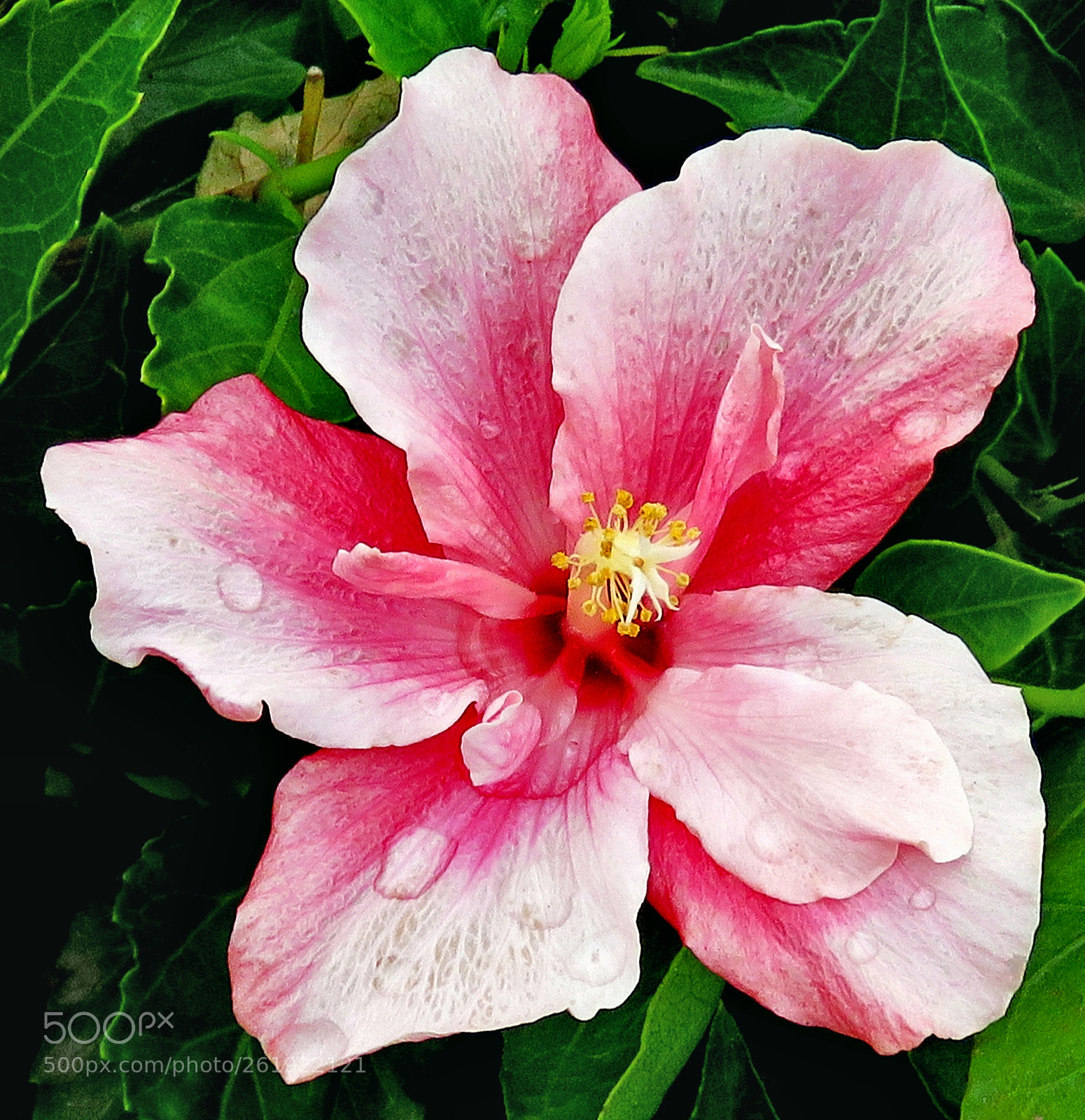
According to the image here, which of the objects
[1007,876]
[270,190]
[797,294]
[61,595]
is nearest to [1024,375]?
[797,294]

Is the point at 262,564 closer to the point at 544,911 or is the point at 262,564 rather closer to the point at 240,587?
the point at 240,587

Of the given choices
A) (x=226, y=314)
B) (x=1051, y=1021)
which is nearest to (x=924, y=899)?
(x=1051, y=1021)

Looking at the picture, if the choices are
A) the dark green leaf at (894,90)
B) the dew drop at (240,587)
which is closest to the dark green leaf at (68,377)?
the dew drop at (240,587)

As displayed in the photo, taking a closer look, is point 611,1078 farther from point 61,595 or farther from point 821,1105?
point 61,595

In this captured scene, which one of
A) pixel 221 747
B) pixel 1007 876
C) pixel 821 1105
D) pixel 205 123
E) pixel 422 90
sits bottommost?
pixel 821 1105

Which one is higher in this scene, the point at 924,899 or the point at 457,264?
the point at 457,264

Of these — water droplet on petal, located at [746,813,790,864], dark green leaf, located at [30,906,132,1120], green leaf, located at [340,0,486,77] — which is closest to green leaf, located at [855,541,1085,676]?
water droplet on petal, located at [746,813,790,864]
